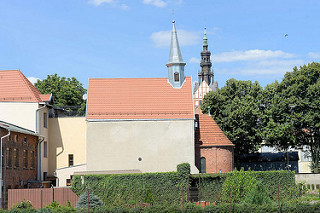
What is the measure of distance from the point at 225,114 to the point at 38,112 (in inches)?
848

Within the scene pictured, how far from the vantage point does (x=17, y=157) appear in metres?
37.3

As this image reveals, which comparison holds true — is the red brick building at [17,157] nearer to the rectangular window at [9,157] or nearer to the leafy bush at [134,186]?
the rectangular window at [9,157]

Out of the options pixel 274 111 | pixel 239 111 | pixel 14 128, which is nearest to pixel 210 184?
pixel 14 128

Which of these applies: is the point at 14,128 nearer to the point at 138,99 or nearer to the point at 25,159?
the point at 25,159

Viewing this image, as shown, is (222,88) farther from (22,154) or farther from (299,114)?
(22,154)

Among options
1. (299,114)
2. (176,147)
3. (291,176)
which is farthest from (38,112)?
(299,114)

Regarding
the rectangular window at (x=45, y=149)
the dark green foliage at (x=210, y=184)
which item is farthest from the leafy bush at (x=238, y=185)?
the rectangular window at (x=45, y=149)

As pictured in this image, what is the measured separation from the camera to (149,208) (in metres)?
26.3

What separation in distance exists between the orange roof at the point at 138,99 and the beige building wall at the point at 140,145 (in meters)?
0.75

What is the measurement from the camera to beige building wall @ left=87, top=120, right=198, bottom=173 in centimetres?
4234

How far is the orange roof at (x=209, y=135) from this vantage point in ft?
146

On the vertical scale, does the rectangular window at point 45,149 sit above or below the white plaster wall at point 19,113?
below

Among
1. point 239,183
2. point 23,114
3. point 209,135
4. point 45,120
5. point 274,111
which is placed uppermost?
point 274,111

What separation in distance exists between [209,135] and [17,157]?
17.3 metres
